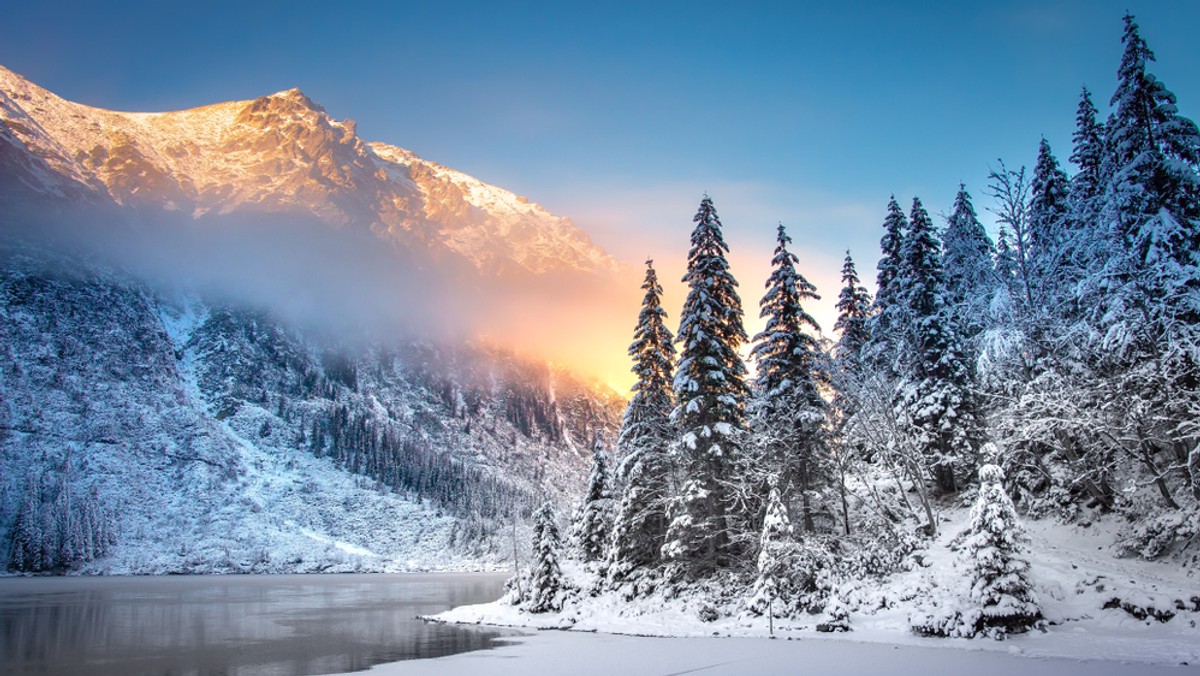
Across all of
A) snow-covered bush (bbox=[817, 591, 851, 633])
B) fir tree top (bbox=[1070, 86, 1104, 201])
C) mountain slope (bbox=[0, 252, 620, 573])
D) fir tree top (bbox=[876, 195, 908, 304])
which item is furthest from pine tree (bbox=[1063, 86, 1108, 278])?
mountain slope (bbox=[0, 252, 620, 573])

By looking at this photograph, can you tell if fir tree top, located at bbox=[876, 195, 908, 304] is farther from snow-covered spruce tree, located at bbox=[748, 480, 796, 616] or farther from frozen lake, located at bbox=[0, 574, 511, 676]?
frozen lake, located at bbox=[0, 574, 511, 676]

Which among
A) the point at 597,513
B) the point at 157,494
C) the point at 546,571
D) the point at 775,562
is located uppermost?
the point at 157,494

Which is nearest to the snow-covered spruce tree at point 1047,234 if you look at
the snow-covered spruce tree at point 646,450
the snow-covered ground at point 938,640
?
the snow-covered ground at point 938,640

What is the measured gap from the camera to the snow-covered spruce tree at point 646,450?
33531 millimetres

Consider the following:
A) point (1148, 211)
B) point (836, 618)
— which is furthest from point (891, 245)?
point (836, 618)

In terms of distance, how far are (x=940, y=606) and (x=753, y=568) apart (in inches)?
372

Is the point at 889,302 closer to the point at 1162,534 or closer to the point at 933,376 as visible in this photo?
the point at 933,376

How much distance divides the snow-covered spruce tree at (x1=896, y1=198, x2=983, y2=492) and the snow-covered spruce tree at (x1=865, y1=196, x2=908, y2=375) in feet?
3.96

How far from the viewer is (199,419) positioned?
624ft

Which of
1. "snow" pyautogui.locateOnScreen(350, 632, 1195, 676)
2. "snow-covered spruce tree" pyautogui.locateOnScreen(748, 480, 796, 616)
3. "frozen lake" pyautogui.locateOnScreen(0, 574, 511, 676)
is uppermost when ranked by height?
"snow-covered spruce tree" pyautogui.locateOnScreen(748, 480, 796, 616)

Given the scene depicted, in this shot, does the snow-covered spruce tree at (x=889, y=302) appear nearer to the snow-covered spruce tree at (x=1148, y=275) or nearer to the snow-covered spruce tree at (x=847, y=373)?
the snow-covered spruce tree at (x=847, y=373)

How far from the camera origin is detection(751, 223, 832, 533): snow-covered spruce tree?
3122 cm

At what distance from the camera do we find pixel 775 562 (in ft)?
84.5

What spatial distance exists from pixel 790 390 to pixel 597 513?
53.2ft
